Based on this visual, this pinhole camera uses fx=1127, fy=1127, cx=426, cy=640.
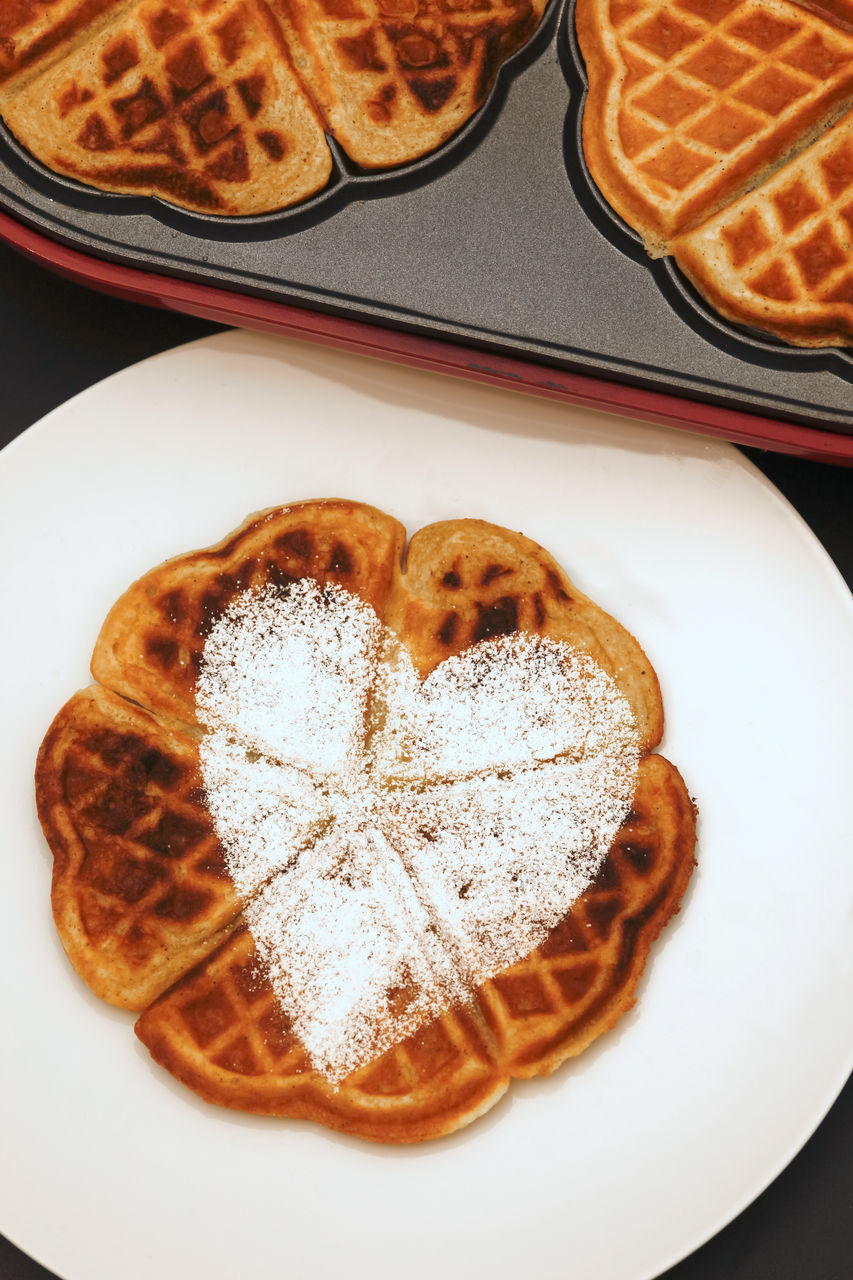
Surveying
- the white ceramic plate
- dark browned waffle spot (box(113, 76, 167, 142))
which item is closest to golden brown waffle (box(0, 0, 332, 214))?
dark browned waffle spot (box(113, 76, 167, 142))

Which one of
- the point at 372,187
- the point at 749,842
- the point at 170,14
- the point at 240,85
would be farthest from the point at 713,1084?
the point at 170,14

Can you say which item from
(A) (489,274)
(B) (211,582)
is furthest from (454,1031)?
(A) (489,274)

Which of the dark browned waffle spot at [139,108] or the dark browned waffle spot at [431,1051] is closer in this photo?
A: the dark browned waffle spot at [431,1051]

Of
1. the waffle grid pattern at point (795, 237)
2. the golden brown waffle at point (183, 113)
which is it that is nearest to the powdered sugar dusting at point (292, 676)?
the golden brown waffle at point (183, 113)

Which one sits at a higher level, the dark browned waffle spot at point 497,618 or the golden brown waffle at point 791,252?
the golden brown waffle at point 791,252

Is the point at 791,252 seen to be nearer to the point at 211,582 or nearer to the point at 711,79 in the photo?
the point at 711,79

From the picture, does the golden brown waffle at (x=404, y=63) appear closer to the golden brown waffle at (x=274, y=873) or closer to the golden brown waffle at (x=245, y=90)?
the golden brown waffle at (x=245, y=90)

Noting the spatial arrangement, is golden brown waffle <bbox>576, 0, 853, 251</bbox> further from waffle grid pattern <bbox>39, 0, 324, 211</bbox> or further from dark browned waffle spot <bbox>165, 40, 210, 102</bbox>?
dark browned waffle spot <bbox>165, 40, 210, 102</bbox>

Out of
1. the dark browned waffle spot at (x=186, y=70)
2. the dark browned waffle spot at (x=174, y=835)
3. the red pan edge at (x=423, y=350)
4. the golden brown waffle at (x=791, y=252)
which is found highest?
the dark browned waffle spot at (x=186, y=70)
